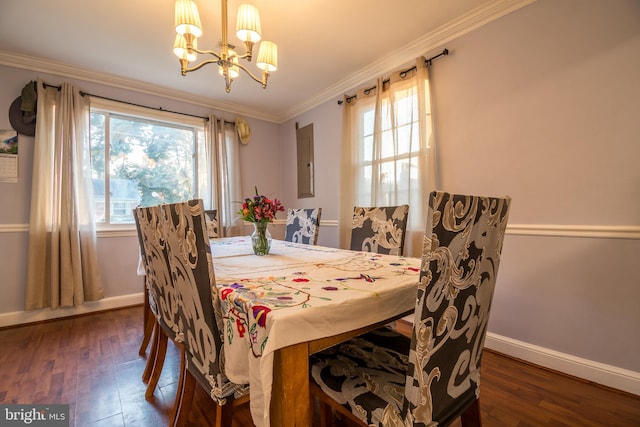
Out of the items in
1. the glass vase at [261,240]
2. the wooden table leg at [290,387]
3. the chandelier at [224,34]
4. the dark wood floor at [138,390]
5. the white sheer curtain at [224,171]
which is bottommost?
the dark wood floor at [138,390]

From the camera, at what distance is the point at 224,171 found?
3537 mm

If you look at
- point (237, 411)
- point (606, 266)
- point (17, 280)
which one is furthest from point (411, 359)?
point (17, 280)

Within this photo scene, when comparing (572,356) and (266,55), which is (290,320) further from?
(572,356)

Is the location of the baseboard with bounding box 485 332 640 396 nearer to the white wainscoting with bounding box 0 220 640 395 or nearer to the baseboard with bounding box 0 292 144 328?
the white wainscoting with bounding box 0 220 640 395

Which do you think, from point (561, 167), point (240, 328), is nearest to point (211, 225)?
point (240, 328)

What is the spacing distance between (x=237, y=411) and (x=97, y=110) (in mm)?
3162

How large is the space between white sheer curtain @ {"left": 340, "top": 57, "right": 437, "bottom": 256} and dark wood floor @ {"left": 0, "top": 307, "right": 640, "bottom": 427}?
1.14 m

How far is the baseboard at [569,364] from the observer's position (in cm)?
150

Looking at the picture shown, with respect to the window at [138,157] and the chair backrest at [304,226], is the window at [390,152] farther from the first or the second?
the window at [138,157]

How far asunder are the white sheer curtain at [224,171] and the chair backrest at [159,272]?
209cm

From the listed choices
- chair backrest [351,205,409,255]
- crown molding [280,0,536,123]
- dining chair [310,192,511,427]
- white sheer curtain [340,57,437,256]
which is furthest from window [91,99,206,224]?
dining chair [310,192,511,427]

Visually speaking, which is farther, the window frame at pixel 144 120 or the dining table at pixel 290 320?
→ the window frame at pixel 144 120

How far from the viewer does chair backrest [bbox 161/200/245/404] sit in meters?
0.82

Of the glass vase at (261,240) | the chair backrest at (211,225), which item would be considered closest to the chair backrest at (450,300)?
the glass vase at (261,240)
